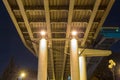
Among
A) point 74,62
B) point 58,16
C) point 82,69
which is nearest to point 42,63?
point 74,62

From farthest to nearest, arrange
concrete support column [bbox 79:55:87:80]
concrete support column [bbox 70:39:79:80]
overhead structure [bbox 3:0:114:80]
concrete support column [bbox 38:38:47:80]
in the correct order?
concrete support column [bbox 79:55:87:80]
concrete support column [bbox 38:38:47:80]
concrete support column [bbox 70:39:79:80]
overhead structure [bbox 3:0:114:80]

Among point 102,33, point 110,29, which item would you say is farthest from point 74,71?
point 110,29

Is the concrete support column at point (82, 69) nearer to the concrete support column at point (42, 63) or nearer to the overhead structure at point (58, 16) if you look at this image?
the overhead structure at point (58, 16)

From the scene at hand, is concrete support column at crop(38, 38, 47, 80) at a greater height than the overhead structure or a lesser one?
lesser

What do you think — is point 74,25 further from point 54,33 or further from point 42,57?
point 42,57

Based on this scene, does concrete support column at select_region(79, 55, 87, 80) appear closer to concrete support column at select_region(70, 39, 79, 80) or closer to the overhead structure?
the overhead structure

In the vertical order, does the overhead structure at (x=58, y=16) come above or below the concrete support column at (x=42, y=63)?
above

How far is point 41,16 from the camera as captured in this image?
22172mm

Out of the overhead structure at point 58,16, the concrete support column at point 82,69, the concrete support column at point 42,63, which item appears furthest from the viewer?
the concrete support column at point 82,69

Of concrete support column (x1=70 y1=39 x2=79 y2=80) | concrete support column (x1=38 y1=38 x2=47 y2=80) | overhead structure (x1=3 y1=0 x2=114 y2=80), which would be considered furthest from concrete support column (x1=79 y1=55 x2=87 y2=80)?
concrete support column (x1=38 y1=38 x2=47 y2=80)

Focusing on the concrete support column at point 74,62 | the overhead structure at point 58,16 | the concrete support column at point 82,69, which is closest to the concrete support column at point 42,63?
the overhead structure at point 58,16

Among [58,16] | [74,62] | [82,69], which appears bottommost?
[74,62]

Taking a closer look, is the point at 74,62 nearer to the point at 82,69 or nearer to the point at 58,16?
the point at 58,16

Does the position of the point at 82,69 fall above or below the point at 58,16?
below
